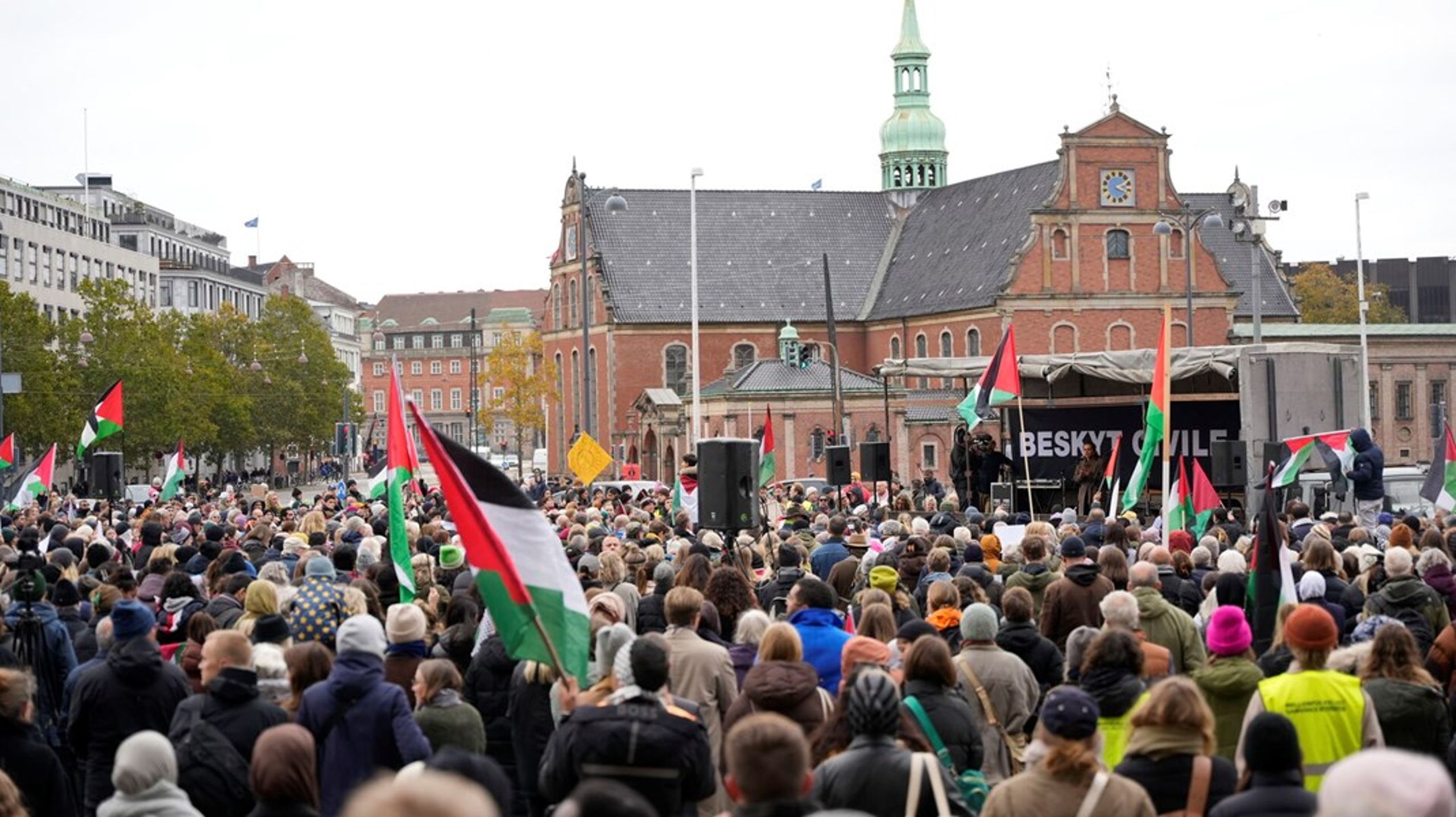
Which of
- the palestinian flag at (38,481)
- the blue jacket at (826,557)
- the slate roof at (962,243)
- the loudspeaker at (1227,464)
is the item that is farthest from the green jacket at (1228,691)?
the slate roof at (962,243)

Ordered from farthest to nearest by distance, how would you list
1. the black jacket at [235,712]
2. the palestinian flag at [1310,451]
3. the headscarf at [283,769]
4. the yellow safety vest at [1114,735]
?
the palestinian flag at [1310,451] → the black jacket at [235,712] → the yellow safety vest at [1114,735] → the headscarf at [283,769]

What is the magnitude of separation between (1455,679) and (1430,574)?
229 centimetres

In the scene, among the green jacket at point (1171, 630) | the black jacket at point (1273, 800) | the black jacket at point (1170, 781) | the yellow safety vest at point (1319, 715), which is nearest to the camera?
the black jacket at point (1273, 800)

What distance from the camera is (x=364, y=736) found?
28.9 ft

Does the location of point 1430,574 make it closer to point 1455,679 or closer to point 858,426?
point 1455,679

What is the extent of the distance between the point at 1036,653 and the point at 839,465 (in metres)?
19.6

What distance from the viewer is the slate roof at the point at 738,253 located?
87062 millimetres

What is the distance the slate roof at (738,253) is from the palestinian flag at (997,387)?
187ft

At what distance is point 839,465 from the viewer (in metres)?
30.6

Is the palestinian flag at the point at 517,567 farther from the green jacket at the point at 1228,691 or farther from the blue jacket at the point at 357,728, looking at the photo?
the green jacket at the point at 1228,691

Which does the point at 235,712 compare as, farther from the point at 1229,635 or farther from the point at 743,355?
the point at 743,355

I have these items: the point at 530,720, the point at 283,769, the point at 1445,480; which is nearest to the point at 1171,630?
the point at 530,720

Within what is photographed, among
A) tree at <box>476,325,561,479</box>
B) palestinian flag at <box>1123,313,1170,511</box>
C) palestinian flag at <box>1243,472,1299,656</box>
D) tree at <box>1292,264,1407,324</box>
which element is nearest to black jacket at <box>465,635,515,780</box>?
palestinian flag at <box>1243,472,1299,656</box>

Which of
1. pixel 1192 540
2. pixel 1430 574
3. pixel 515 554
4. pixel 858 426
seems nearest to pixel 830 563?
pixel 1192 540
